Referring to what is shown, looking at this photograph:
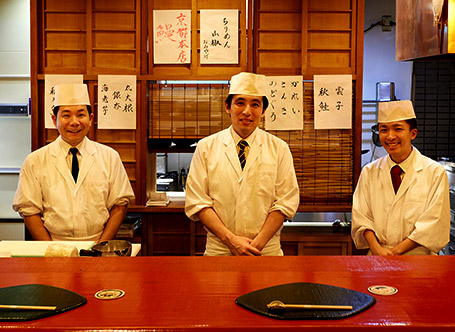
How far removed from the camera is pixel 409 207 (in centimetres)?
316

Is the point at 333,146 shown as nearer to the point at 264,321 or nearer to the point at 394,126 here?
the point at 394,126

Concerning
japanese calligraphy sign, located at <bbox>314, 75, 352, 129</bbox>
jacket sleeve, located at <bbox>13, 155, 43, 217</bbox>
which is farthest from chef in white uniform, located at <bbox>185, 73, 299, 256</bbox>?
japanese calligraphy sign, located at <bbox>314, 75, 352, 129</bbox>

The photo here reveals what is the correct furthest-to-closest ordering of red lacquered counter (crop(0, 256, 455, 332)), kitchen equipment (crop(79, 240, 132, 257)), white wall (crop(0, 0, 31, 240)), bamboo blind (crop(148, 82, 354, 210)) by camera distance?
1. white wall (crop(0, 0, 31, 240))
2. bamboo blind (crop(148, 82, 354, 210))
3. kitchen equipment (crop(79, 240, 132, 257))
4. red lacquered counter (crop(0, 256, 455, 332))

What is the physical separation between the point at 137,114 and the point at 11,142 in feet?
9.10

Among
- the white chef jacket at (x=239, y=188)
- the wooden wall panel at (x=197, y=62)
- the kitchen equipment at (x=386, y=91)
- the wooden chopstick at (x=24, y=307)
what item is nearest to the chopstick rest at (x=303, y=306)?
the wooden chopstick at (x=24, y=307)

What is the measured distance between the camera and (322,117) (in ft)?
14.7

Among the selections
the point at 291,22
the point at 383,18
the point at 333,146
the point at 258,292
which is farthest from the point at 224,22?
the point at 383,18

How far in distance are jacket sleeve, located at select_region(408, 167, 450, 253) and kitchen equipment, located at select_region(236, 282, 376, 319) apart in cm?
142

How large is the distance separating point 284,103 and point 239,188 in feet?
4.83

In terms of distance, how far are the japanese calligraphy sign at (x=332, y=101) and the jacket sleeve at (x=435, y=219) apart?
1427 millimetres

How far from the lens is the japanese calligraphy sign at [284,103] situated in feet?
14.6

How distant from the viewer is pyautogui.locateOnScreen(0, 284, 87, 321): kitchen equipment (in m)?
1.61

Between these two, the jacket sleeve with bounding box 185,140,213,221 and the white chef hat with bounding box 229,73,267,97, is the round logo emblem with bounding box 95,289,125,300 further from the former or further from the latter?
the white chef hat with bounding box 229,73,267,97

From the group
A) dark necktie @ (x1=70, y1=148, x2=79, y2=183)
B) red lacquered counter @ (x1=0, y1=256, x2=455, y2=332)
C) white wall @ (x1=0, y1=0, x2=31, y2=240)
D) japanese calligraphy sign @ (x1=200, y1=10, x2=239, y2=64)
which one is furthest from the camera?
white wall @ (x1=0, y1=0, x2=31, y2=240)
